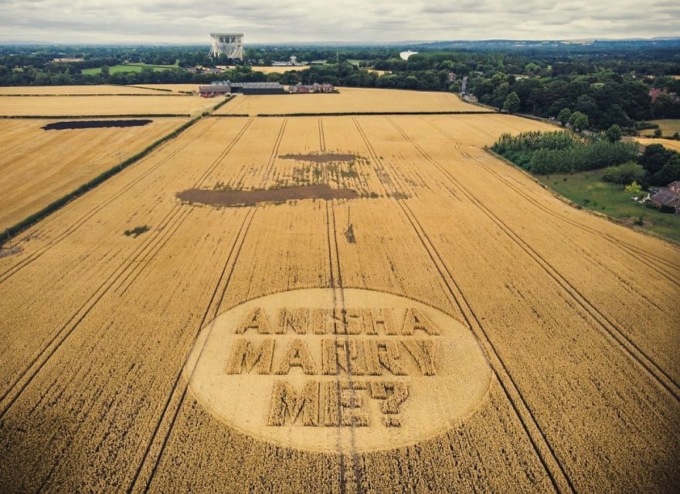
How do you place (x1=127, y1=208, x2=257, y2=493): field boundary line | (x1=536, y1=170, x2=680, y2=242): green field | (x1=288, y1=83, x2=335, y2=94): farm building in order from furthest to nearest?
(x1=288, y1=83, x2=335, y2=94): farm building, (x1=536, y1=170, x2=680, y2=242): green field, (x1=127, y1=208, x2=257, y2=493): field boundary line

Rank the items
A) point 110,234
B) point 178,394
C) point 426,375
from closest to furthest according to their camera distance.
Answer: point 178,394
point 426,375
point 110,234

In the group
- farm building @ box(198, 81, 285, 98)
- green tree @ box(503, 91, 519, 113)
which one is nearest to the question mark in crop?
green tree @ box(503, 91, 519, 113)

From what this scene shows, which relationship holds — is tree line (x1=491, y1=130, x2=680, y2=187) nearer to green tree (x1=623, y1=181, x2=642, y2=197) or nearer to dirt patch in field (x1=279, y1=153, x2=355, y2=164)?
green tree (x1=623, y1=181, x2=642, y2=197)

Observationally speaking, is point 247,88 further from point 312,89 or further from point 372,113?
point 372,113

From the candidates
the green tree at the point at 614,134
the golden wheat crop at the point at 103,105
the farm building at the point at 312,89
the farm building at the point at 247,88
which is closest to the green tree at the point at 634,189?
the green tree at the point at 614,134

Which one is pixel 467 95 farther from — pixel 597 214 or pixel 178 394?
pixel 178 394

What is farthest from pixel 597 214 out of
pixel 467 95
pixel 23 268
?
pixel 467 95
